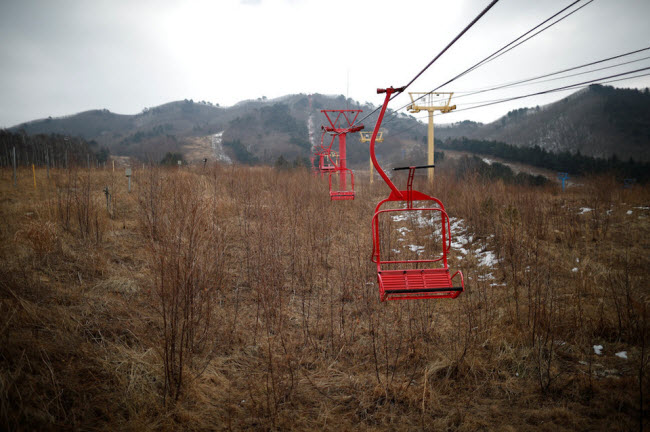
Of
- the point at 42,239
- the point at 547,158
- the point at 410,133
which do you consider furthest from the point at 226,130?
the point at 42,239

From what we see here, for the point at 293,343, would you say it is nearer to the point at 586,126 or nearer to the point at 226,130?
the point at 586,126

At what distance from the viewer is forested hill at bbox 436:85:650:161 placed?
48.2 metres

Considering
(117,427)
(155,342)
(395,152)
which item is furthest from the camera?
(395,152)

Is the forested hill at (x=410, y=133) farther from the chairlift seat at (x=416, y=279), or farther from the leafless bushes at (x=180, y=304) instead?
the leafless bushes at (x=180, y=304)

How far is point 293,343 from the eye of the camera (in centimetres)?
410

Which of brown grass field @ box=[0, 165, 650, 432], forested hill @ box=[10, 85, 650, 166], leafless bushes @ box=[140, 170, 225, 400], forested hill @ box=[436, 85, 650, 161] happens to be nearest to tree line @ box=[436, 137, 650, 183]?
forested hill @ box=[10, 85, 650, 166]

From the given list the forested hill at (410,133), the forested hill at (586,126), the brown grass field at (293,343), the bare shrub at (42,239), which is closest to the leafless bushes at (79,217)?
the brown grass field at (293,343)

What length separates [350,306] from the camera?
5.30 meters

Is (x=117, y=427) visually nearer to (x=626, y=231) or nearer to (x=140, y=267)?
(x=140, y=267)

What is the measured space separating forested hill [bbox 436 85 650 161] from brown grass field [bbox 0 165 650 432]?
49.3m

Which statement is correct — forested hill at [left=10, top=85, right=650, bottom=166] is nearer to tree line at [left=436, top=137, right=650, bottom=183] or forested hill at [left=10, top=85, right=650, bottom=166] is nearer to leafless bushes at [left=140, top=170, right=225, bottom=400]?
tree line at [left=436, top=137, right=650, bottom=183]

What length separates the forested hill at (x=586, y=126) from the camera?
48.2m

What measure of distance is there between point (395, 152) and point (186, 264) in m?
64.5

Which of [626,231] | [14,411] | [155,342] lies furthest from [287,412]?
[626,231]
